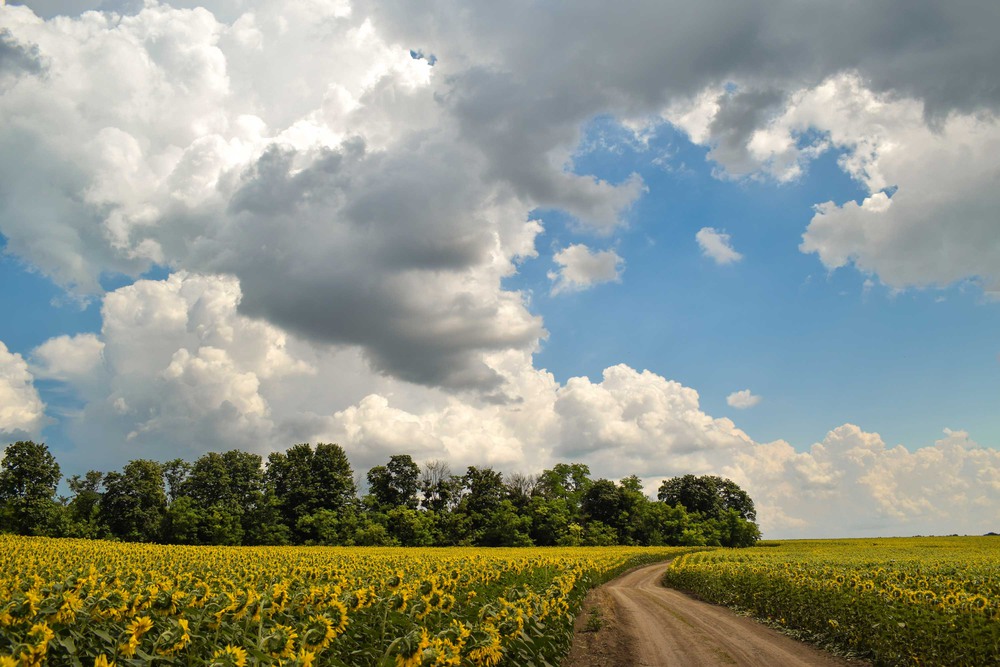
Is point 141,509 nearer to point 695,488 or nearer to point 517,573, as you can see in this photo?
point 517,573

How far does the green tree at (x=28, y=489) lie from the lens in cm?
6375

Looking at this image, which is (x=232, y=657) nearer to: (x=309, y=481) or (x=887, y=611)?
(x=887, y=611)

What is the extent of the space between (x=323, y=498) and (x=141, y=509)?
68.1ft

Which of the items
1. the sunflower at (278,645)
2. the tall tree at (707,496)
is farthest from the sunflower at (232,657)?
the tall tree at (707,496)

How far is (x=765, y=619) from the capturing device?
20812 millimetres

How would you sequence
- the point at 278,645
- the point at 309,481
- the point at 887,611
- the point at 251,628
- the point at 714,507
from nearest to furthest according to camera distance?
the point at 278,645 → the point at 251,628 → the point at 887,611 → the point at 309,481 → the point at 714,507

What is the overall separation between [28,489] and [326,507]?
32869mm

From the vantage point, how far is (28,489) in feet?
219

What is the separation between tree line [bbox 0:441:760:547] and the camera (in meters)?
68.2

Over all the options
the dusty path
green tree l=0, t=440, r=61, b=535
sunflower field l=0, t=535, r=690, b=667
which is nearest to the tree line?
green tree l=0, t=440, r=61, b=535

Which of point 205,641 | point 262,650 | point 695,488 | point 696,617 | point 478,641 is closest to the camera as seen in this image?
point 262,650

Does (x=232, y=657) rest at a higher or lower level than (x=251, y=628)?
higher

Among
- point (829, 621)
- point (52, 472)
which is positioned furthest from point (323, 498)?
point (829, 621)

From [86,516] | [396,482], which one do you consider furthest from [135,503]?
[396,482]
